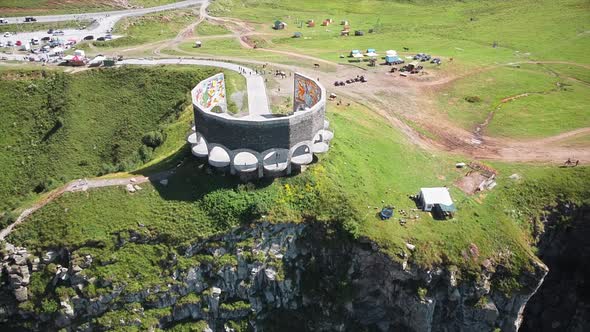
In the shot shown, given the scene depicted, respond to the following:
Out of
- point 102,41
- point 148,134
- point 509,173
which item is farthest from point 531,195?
point 102,41

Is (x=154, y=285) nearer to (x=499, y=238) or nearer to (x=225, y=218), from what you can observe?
(x=225, y=218)

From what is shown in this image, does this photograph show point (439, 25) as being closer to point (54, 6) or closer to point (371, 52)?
point (371, 52)

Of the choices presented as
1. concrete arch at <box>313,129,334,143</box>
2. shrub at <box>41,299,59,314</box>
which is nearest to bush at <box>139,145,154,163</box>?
shrub at <box>41,299,59,314</box>

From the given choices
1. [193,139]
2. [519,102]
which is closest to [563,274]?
[519,102]

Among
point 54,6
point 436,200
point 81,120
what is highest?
point 54,6

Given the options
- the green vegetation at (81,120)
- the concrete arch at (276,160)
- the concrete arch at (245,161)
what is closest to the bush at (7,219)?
the green vegetation at (81,120)

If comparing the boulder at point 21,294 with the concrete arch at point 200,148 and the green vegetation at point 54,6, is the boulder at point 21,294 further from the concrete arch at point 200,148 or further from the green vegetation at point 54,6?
the green vegetation at point 54,6
